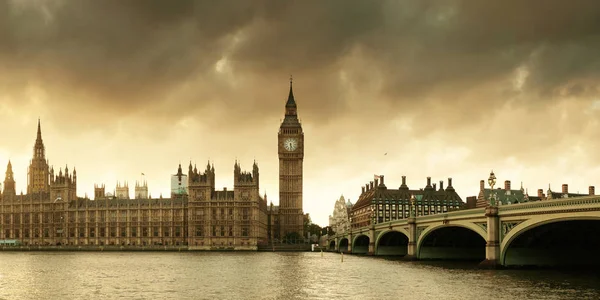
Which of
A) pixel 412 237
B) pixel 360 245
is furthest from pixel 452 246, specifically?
pixel 360 245

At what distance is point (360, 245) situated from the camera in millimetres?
163625

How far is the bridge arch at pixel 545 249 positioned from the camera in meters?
62.0

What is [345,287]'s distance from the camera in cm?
6241

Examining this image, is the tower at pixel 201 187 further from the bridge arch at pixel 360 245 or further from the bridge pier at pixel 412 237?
the bridge pier at pixel 412 237

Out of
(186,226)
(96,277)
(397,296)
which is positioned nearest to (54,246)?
(186,226)

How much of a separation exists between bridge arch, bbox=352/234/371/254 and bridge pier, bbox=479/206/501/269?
84440 millimetres

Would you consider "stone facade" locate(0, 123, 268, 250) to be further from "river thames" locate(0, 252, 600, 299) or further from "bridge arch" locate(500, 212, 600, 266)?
"bridge arch" locate(500, 212, 600, 266)

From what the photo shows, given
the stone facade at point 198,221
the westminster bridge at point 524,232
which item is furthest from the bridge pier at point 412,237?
the stone facade at point 198,221

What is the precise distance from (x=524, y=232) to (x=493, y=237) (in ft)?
13.4

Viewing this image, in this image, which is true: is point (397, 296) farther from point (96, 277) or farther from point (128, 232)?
point (128, 232)

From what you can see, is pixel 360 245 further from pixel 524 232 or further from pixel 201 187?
pixel 524 232

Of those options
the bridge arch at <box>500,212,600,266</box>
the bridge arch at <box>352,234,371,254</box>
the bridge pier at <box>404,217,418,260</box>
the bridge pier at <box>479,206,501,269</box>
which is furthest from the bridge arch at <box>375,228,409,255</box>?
the bridge pier at <box>479,206,501,269</box>

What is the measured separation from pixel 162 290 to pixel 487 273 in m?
29.9

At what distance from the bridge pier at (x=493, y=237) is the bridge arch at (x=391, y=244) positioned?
56.7 metres
